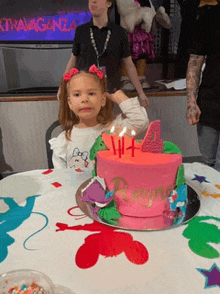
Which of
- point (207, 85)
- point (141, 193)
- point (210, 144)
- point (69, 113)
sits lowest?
point (210, 144)

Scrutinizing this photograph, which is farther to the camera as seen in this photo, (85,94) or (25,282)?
(85,94)

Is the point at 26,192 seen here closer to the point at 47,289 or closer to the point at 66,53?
the point at 47,289

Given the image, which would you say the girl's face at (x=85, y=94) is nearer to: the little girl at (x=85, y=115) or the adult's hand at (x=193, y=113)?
the little girl at (x=85, y=115)

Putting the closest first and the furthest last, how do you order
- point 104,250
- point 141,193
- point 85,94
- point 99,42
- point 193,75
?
point 104,250 → point 141,193 → point 85,94 → point 193,75 → point 99,42

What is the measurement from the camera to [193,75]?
149 centimetres

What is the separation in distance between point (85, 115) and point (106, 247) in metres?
0.73

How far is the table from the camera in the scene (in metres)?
0.54

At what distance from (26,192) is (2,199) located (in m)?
0.08

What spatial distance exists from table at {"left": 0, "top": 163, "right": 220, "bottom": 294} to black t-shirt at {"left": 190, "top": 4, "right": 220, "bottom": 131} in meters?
0.74

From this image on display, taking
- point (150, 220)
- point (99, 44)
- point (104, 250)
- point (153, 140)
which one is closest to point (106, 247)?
point (104, 250)

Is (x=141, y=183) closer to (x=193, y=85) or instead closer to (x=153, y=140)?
(x=153, y=140)

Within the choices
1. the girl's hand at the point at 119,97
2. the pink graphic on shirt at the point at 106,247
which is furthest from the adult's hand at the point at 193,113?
the pink graphic on shirt at the point at 106,247

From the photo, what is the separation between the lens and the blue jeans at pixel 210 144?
153 cm

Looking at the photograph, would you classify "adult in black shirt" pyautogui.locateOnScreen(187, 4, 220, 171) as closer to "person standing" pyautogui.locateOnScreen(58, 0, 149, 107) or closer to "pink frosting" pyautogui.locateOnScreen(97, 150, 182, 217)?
"person standing" pyautogui.locateOnScreen(58, 0, 149, 107)
